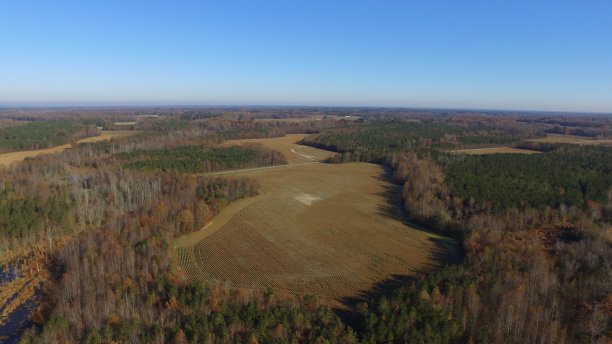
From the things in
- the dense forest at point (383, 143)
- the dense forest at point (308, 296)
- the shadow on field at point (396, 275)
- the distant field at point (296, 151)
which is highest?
the dense forest at point (383, 143)

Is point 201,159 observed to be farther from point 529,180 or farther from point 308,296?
point 529,180

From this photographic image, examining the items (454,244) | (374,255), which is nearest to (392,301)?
(374,255)

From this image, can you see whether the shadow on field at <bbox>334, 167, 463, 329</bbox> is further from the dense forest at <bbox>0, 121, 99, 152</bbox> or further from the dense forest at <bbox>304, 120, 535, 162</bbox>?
the dense forest at <bbox>0, 121, 99, 152</bbox>

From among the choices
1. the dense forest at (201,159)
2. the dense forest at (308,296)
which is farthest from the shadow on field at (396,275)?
the dense forest at (201,159)

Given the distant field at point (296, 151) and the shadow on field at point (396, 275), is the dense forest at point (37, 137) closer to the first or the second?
the distant field at point (296, 151)

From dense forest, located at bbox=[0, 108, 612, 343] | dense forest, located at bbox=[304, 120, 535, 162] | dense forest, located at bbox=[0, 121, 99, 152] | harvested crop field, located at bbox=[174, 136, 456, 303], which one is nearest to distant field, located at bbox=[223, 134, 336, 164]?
dense forest, located at bbox=[304, 120, 535, 162]
